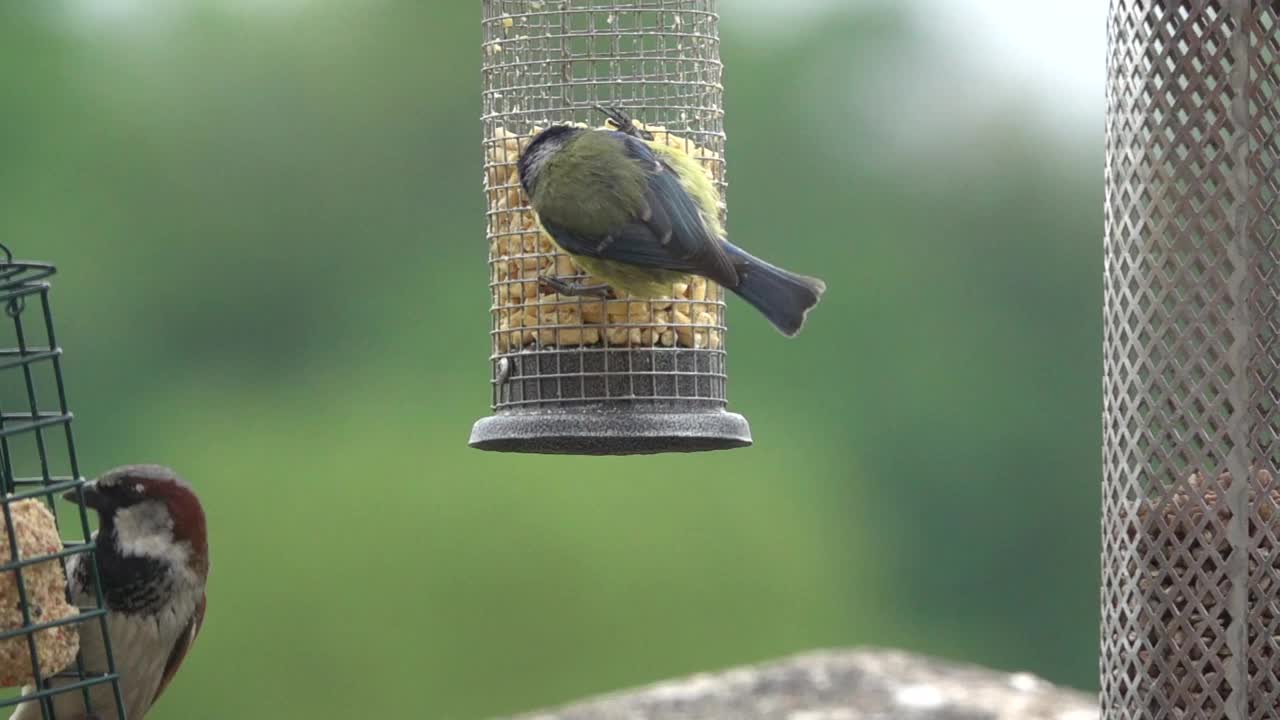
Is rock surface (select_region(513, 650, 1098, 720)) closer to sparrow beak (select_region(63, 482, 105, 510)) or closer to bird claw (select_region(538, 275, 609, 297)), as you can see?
bird claw (select_region(538, 275, 609, 297))

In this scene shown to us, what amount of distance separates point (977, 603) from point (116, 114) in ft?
31.7

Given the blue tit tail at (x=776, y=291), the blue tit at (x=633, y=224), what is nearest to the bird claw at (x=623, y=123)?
the blue tit at (x=633, y=224)

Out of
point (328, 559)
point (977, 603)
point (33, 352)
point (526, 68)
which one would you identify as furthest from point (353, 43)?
point (33, 352)

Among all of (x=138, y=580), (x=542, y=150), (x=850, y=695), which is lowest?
(x=850, y=695)

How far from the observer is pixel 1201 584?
3895 millimetres

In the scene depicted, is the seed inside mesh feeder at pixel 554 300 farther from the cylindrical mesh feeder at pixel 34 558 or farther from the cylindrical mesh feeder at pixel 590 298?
the cylindrical mesh feeder at pixel 34 558

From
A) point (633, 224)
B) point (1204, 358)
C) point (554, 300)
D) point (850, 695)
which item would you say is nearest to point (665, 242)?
point (633, 224)

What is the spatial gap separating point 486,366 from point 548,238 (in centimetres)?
1049

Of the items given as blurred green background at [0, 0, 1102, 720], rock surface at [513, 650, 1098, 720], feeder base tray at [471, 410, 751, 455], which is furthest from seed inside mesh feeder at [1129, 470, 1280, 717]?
blurred green background at [0, 0, 1102, 720]

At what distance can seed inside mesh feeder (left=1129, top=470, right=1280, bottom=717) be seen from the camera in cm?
387

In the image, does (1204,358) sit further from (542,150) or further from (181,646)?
(181,646)

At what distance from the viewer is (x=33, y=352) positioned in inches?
150

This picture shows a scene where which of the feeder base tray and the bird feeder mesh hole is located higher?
the bird feeder mesh hole

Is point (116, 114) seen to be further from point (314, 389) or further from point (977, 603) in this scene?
point (977, 603)
